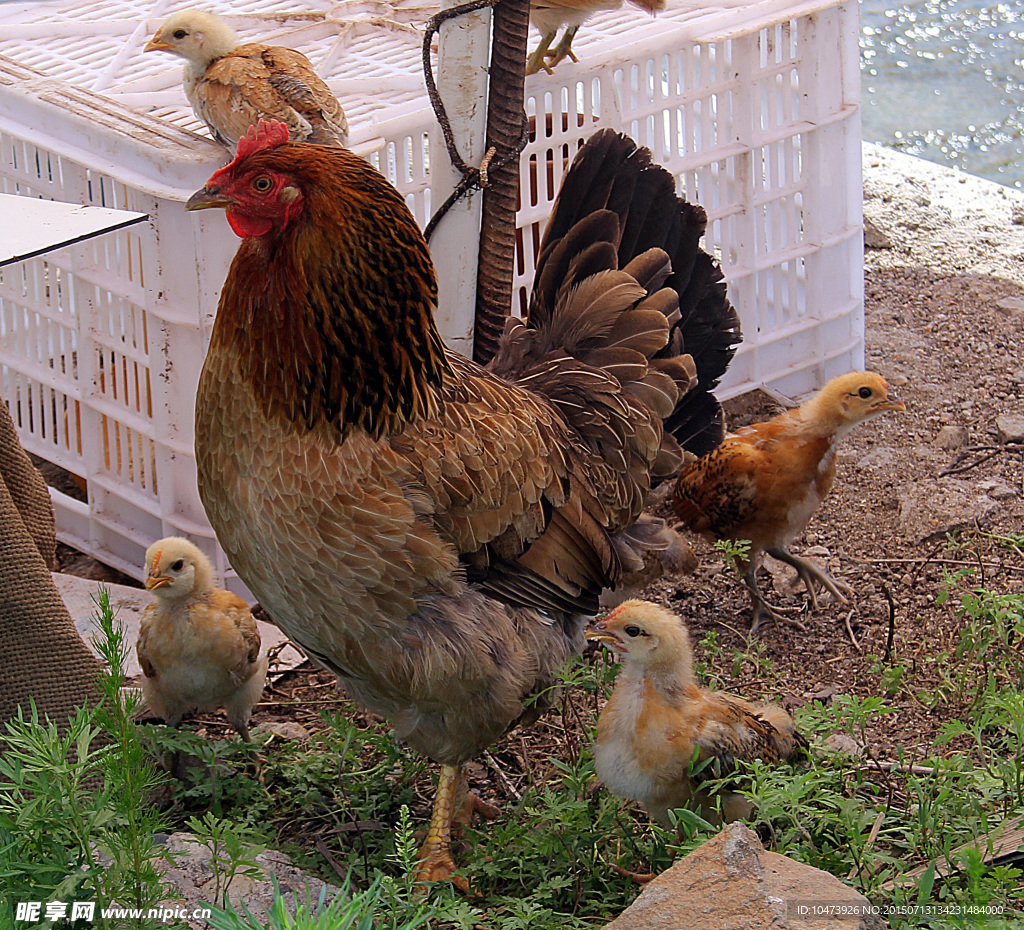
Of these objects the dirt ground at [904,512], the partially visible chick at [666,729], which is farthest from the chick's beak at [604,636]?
the dirt ground at [904,512]

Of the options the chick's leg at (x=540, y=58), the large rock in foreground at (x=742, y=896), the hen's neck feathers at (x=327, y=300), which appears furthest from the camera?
the chick's leg at (x=540, y=58)

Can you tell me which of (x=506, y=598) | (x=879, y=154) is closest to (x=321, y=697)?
(x=506, y=598)

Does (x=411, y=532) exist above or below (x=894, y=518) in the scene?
above

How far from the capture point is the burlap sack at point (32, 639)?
2867 mm

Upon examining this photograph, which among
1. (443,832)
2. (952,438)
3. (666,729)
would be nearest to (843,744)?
(666,729)

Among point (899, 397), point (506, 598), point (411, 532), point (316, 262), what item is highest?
point (316, 262)

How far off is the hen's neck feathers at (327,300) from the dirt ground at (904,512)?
3.60 feet

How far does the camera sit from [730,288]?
4.69 metres

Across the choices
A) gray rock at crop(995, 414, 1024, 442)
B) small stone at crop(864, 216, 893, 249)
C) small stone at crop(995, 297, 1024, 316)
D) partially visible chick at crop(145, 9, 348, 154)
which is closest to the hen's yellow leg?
partially visible chick at crop(145, 9, 348, 154)

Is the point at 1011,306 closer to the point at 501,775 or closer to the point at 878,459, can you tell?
the point at 878,459

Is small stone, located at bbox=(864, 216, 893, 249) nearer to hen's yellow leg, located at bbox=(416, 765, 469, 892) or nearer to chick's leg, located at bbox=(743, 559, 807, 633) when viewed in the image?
chick's leg, located at bbox=(743, 559, 807, 633)

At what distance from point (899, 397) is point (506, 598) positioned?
2732 mm

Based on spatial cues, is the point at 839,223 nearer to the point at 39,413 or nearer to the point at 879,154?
the point at 879,154

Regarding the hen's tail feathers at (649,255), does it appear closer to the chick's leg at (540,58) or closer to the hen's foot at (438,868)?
the chick's leg at (540,58)
